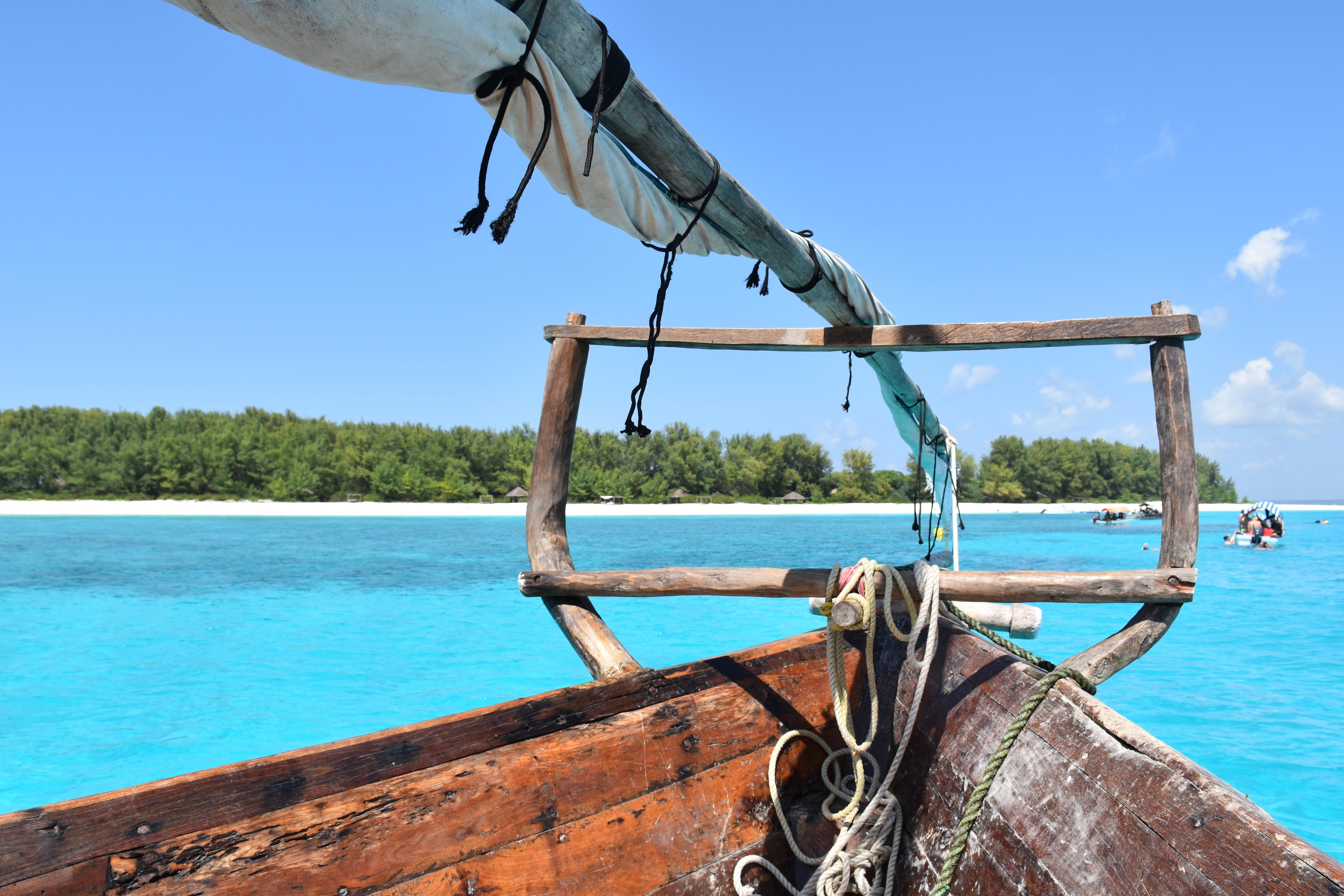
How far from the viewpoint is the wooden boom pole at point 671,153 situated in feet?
4.62

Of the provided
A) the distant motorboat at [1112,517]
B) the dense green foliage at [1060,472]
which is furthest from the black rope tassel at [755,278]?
the dense green foliage at [1060,472]

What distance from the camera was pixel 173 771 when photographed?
6.02 metres

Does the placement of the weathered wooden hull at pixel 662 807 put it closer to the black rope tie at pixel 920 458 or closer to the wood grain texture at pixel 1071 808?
the wood grain texture at pixel 1071 808

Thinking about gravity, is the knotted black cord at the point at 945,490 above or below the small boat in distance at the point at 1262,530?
below

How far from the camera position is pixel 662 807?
186 cm

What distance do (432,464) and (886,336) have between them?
46540 mm

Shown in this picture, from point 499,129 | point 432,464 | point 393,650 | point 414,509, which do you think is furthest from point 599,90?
point 432,464

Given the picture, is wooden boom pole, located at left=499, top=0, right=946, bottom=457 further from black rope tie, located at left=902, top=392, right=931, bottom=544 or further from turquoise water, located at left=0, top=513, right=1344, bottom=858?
turquoise water, located at left=0, top=513, right=1344, bottom=858

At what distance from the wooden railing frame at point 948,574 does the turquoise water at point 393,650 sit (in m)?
4.66

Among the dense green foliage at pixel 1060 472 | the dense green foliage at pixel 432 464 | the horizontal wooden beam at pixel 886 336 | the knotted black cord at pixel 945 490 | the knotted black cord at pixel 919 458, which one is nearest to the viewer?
the horizontal wooden beam at pixel 886 336

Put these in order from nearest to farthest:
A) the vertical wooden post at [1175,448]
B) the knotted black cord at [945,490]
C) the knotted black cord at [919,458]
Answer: the vertical wooden post at [1175,448], the knotted black cord at [919,458], the knotted black cord at [945,490]

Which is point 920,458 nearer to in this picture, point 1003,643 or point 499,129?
point 1003,643

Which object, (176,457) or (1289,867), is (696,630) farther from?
(176,457)

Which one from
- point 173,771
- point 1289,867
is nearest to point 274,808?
point 1289,867
